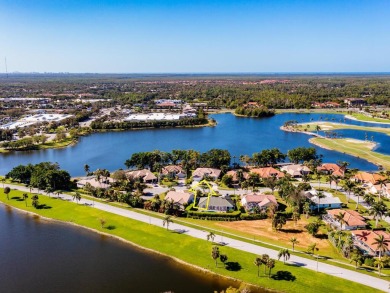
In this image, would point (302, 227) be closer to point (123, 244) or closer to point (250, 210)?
point (250, 210)

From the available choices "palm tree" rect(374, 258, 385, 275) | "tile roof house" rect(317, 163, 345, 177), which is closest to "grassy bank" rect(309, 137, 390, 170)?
"tile roof house" rect(317, 163, 345, 177)

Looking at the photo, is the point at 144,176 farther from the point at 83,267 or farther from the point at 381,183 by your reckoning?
the point at 381,183

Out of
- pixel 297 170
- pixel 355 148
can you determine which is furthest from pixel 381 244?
pixel 355 148

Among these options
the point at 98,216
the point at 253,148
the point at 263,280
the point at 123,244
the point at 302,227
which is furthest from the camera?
the point at 253,148

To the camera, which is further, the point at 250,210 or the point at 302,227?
the point at 250,210

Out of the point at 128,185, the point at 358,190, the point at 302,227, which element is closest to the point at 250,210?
the point at 302,227

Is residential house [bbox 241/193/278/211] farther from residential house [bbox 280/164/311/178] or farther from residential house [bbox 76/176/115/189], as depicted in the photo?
residential house [bbox 76/176/115/189]

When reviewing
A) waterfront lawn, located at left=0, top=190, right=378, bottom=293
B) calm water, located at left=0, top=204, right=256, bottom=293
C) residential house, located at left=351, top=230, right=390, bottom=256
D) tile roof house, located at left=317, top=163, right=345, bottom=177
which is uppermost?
tile roof house, located at left=317, top=163, right=345, bottom=177
